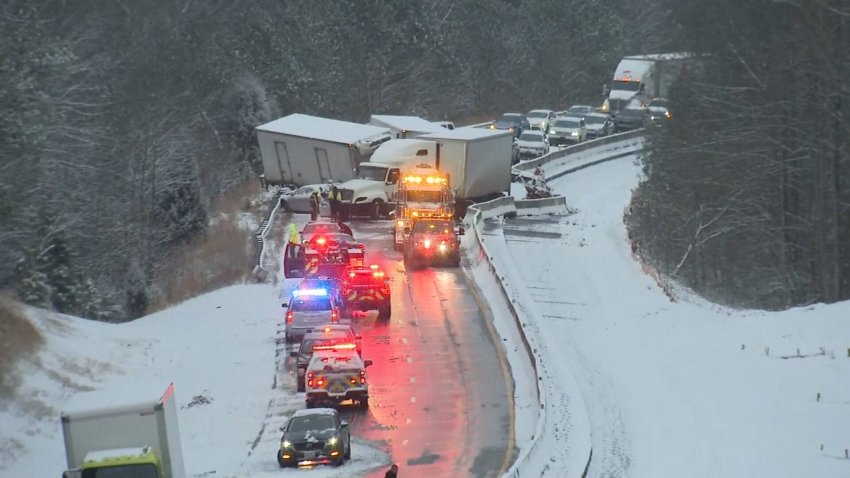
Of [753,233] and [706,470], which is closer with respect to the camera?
[706,470]

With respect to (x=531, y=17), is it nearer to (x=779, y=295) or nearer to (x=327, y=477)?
(x=779, y=295)

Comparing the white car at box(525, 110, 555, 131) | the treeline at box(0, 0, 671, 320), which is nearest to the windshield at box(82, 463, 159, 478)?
the treeline at box(0, 0, 671, 320)

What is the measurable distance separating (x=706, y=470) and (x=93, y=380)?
16.3 meters

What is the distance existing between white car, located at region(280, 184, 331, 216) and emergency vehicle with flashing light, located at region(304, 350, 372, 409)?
23561 mm

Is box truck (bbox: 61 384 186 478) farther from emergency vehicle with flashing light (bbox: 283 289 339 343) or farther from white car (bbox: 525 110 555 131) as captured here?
white car (bbox: 525 110 555 131)

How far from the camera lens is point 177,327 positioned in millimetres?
36625

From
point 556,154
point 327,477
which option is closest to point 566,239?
point 556,154

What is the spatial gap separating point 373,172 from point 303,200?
3.43m

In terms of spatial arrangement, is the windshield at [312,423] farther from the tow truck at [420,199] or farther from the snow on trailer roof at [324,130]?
the snow on trailer roof at [324,130]

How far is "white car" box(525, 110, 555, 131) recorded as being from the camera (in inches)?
2874

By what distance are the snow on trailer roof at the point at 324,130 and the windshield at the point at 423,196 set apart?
28.1 ft

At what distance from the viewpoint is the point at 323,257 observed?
129 feet

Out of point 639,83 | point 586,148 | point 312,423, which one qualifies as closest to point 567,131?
point 586,148

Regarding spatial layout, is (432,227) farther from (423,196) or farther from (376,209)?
(376,209)
